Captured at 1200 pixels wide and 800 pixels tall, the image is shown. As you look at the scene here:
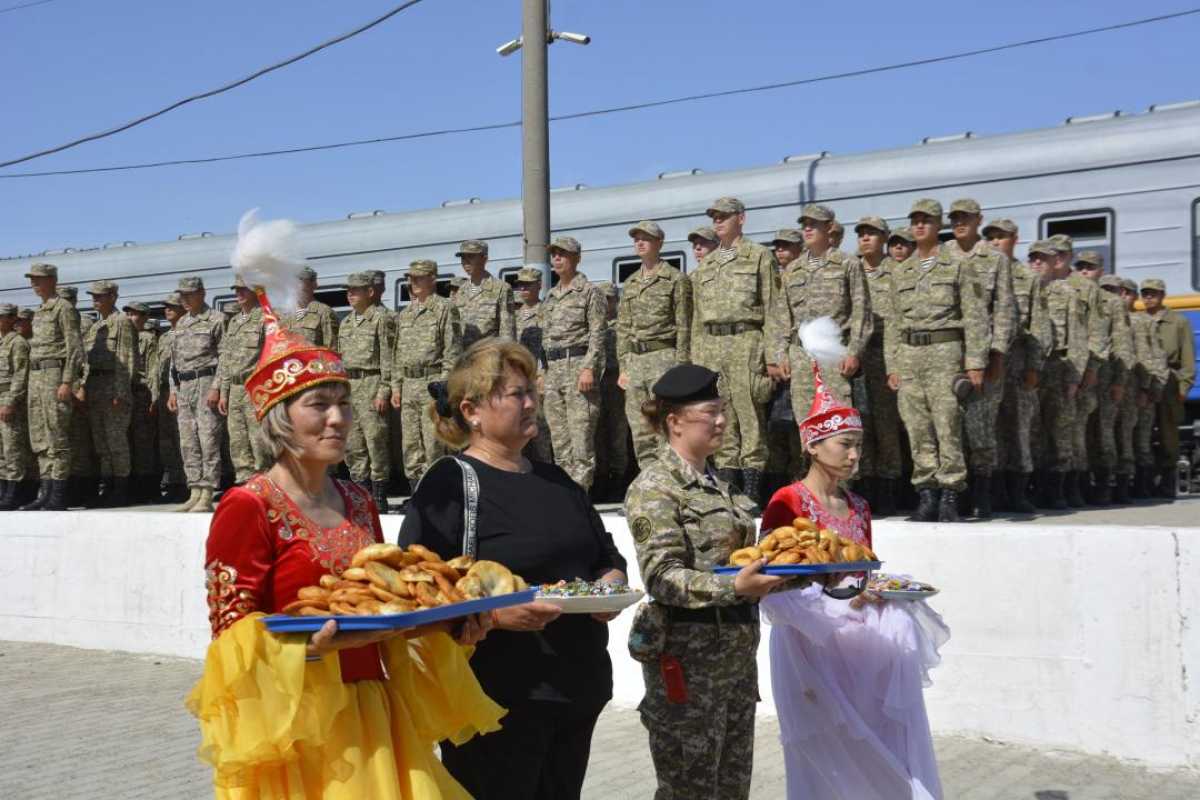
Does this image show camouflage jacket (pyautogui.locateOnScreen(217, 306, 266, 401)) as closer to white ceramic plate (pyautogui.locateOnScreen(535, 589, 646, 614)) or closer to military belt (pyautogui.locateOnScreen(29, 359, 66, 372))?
military belt (pyautogui.locateOnScreen(29, 359, 66, 372))

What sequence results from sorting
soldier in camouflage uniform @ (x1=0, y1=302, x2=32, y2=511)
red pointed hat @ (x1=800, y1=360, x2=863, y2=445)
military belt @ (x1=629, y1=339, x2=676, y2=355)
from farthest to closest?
soldier in camouflage uniform @ (x1=0, y1=302, x2=32, y2=511) → military belt @ (x1=629, y1=339, x2=676, y2=355) → red pointed hat @ (x1=800, y1=360, x2=863, y2=445)

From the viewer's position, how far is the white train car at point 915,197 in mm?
11797

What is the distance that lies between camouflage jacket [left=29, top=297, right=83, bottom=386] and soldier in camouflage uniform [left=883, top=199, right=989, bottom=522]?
26.6 feet

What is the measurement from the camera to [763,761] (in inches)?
251

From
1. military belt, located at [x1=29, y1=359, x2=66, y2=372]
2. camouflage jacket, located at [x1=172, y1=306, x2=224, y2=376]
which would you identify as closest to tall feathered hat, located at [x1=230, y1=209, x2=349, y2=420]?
camouflage jacket, located at [x1=172, y1=306, x2=224, y2=376]

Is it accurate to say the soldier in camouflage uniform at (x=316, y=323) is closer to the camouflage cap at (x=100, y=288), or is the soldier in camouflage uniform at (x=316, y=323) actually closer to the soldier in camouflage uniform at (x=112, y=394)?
the soldier in camouflage uniform at (x=112, y=394)

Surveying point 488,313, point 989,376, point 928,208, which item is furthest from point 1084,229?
point 488,313

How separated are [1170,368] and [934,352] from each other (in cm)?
451

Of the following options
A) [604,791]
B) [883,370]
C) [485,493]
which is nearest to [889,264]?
[883,370]

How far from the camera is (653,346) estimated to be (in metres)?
9.44

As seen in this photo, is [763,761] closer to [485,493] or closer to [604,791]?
[604,791]

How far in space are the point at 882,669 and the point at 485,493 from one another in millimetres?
1662

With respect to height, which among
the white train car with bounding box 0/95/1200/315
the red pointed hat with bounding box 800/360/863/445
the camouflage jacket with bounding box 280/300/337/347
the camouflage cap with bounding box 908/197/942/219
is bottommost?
the red pointed hat with bounding box 800/360/863/445

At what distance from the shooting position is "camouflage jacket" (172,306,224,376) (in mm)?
12344
